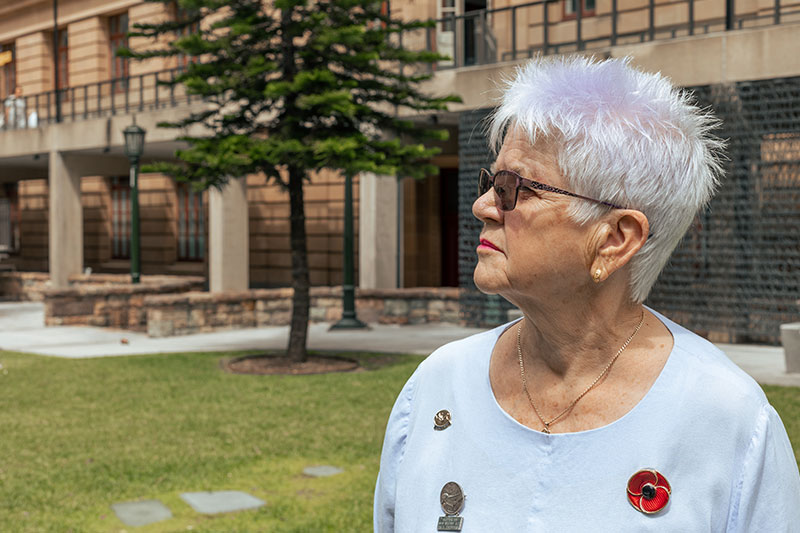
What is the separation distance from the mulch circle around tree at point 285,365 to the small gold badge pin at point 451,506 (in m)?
9.72

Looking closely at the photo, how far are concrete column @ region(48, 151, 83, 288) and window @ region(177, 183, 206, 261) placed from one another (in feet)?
14.4

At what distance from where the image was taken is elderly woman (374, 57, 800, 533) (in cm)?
147

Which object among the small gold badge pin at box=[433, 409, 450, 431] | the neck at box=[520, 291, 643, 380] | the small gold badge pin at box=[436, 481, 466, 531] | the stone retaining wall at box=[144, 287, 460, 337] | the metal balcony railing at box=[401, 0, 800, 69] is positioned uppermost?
the metal balcony railing at box=[401, 0, 800, 69]

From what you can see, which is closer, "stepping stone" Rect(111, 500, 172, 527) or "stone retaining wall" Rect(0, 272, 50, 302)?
"stepping stone" Rect(111, 500, 172, 527)

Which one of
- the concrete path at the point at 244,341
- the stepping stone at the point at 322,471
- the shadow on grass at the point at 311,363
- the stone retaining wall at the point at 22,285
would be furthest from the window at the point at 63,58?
the stepping stone at the point at 322,471

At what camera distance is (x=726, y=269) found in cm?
1255

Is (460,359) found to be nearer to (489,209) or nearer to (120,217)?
(489,209)

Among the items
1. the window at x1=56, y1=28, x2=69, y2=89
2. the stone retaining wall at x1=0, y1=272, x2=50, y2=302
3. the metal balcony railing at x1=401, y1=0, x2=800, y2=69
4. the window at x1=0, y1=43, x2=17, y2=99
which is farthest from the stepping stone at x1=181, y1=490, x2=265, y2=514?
the window at x1=0, y1=43, x2=17, y2=99

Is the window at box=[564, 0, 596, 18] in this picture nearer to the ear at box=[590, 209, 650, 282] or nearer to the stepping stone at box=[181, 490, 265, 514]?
the stepping stone at box=[181, 490, 265, 514]

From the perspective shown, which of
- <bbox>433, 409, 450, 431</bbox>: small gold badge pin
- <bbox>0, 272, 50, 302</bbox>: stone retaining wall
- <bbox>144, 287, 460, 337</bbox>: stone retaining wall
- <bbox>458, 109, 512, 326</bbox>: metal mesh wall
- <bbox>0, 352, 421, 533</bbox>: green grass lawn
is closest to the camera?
<bbox>433, 409, 450, 431</bbox>: small gold badge pin

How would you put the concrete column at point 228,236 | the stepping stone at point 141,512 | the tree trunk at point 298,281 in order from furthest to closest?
the concrete column at point 228,236 < the tree trunk at point 298,281 < the stepping stone at point 141,512

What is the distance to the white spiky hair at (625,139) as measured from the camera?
153 cm

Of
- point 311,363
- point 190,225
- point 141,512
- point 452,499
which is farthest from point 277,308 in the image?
point 452,499

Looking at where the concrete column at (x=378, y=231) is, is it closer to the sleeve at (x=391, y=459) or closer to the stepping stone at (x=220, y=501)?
the stepping stone at (x=220, y=501)
